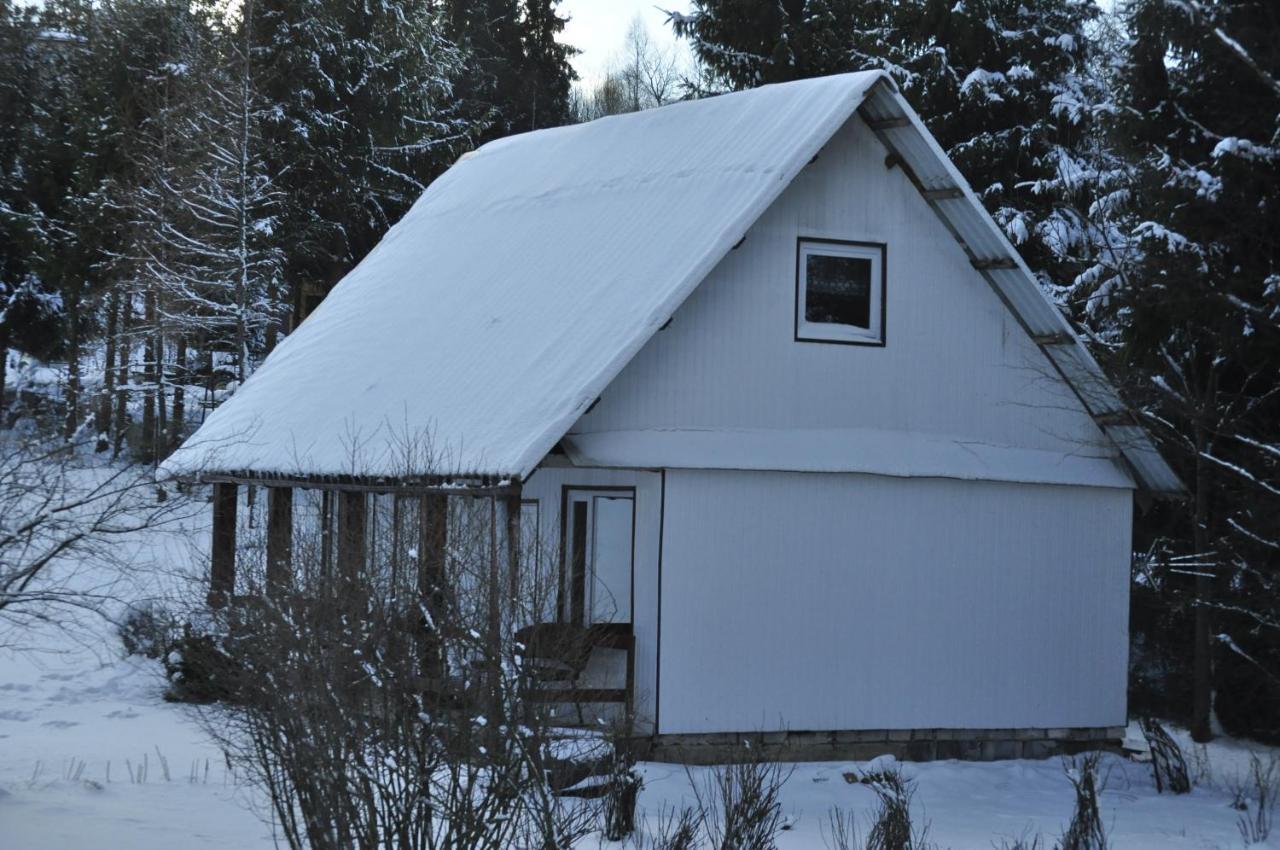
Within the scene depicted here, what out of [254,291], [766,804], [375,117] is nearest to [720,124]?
[766,804]

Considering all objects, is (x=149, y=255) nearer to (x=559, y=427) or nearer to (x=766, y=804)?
(x=559, y=427)

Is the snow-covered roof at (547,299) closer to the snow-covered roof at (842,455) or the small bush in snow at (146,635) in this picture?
the snow-covered roof at (842,455)

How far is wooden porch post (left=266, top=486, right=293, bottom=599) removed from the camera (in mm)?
9281

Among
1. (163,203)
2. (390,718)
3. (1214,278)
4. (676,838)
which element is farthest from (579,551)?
(163,203)

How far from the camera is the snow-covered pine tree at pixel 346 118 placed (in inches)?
1353

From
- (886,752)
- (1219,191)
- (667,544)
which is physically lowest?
(886,752)

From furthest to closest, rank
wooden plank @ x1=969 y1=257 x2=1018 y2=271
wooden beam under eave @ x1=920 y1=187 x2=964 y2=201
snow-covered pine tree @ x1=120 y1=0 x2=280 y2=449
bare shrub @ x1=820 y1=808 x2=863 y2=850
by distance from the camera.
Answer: snow-covered pine tree @ x1=120 y1=0 x2=280 y2=449 → wooden plank @ x1=969 y1=257 x2=1018 y2=271 → wooden beam under eave @ x1=920 y1=187 x2=964 y2=201 → bare shrub @ x1=820 y1=808 x2=863 y2=850

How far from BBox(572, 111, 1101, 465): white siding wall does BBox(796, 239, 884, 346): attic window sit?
102 mm

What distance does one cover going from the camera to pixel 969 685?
55.4ft

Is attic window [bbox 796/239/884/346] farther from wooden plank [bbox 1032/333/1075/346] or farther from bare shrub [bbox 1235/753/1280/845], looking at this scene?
bare shrub [bbox 1235/753/1280/845]

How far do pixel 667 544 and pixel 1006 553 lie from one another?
3.98 metres

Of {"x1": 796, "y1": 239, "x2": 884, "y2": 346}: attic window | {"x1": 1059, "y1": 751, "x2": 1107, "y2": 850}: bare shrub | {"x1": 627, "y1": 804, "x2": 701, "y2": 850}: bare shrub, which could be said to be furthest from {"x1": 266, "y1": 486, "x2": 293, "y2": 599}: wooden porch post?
{"x1": 796, "y1": 239, "x2": 884, "y2": 346}: attic window

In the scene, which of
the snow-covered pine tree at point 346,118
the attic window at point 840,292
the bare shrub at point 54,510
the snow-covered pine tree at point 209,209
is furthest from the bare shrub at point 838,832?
the snow-covered pine tree at point 346,118

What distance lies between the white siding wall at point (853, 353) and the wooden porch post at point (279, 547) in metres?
3.57
